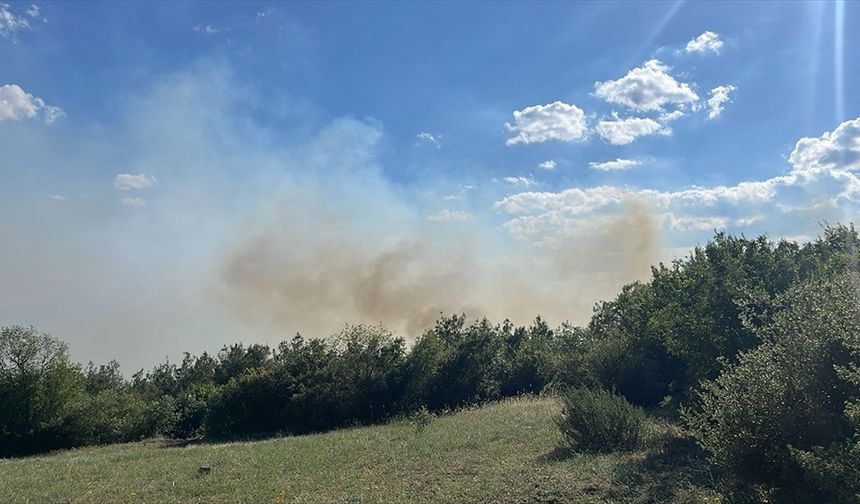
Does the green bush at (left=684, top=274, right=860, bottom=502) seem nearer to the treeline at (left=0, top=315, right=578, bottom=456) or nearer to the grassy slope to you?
the grassy slope

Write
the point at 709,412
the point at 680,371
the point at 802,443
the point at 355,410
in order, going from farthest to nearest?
the point at 355,410, the point at 680,371, the point at 709,412, the point at 802,443

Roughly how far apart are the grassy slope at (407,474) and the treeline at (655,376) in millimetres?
1328

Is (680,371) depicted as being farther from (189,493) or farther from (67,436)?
(67,436)

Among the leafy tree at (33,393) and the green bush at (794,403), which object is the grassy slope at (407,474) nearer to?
the green bush at (794,403)

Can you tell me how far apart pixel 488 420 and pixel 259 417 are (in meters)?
19.2

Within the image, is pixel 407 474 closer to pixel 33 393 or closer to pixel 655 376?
pixel 655 376

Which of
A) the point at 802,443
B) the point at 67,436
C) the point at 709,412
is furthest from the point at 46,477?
the point at 67,436

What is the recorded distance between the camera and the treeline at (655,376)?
25.4 feet

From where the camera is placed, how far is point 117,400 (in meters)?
38.6

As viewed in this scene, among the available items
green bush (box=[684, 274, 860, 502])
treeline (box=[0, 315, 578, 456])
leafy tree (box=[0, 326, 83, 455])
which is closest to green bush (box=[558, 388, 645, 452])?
green bush (box=[684, 274, 860, 502])

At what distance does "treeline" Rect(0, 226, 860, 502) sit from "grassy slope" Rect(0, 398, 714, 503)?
1328 mm

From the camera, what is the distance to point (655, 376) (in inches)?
902

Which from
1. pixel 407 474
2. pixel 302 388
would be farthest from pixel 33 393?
pixel 407 474

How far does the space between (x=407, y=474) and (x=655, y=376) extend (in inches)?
553
